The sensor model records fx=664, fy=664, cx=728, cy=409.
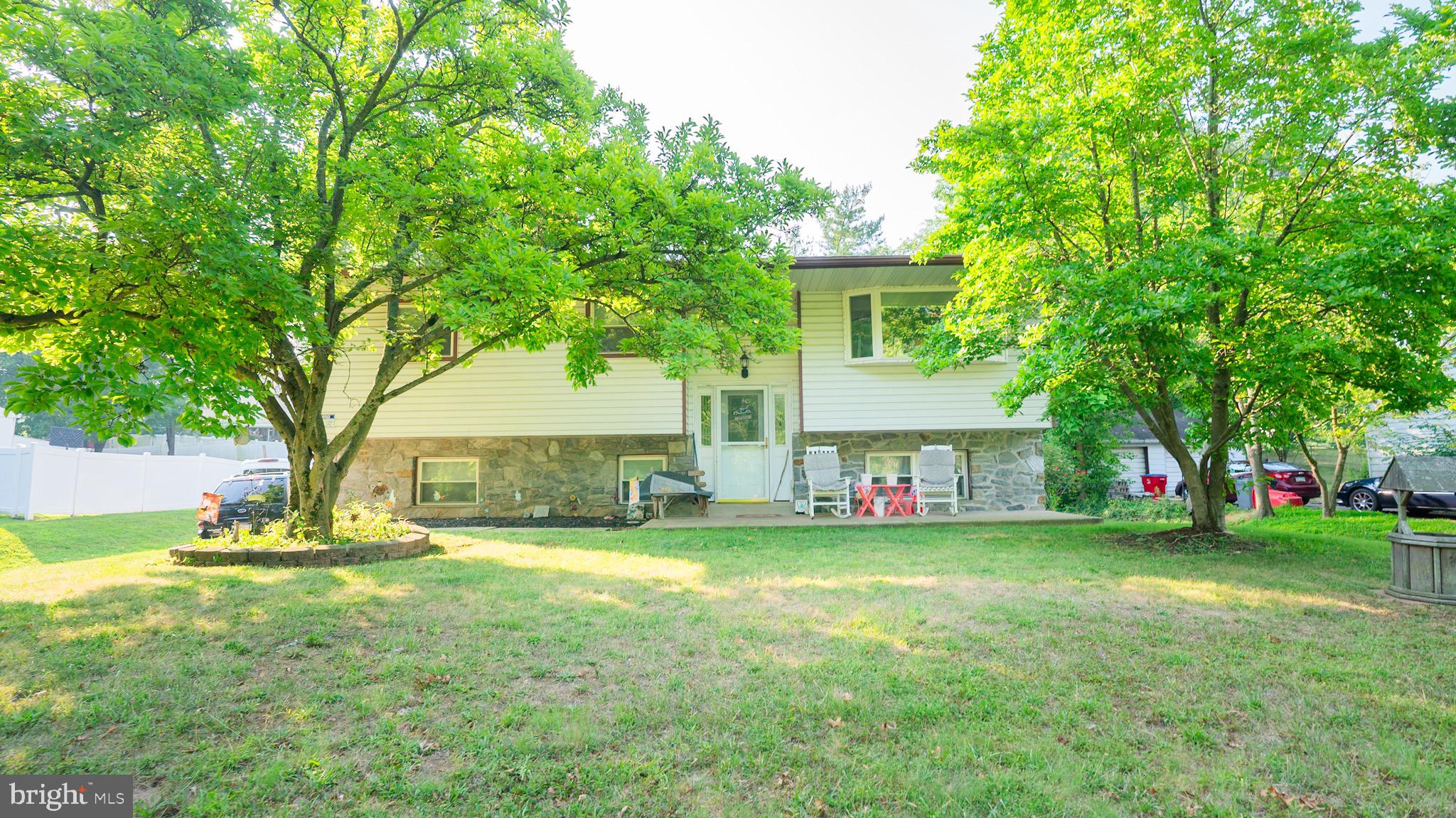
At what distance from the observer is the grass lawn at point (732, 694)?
7.89 ft

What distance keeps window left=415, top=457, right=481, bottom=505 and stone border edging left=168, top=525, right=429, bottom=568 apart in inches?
217

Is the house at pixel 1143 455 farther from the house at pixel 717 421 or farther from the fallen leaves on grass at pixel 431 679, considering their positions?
the fallen leaves on grass at pixel 431 679

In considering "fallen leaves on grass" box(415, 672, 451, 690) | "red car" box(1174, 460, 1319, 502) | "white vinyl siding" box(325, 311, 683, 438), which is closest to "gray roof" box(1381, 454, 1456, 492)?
"fallen leaves on grass" box(415, 672, 451, 690)

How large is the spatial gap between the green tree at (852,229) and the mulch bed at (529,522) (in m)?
20.4

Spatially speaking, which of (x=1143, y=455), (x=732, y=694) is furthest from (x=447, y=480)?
(x=1143, y=455)

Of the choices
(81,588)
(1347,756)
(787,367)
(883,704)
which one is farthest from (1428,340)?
(81,588)

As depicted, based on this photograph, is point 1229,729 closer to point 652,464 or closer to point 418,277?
point 418,277

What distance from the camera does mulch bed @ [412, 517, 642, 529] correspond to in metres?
11.0

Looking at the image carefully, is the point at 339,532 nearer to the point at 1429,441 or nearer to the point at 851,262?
the point at 851,262

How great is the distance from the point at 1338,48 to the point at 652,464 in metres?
10.6

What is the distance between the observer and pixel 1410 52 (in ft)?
21.1

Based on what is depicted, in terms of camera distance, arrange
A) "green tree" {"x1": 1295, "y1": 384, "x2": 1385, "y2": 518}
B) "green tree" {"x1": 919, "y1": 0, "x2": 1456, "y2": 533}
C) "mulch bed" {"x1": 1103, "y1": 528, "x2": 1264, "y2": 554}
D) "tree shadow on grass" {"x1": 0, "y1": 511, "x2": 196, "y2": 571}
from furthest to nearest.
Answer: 1. "green tree" {"x1": 1295, "y1": 384, "x2": 1385, "y2": 518}
2. "tree shadow on grass" {"x1": 0, "y1": 511, "x2": 196, "y2": 571}
3. "mulch bed" {"x1": 1103, "y1": 528, "x2": 1264, "y2": 554}
4. "green tree" {"x1": 919, "y1": 0, "x2": 1456, "y2": 533}

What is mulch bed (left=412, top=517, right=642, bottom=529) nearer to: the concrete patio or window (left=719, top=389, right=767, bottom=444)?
the concrete patio

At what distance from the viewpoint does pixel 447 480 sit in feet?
41.2
